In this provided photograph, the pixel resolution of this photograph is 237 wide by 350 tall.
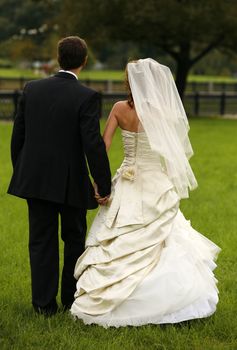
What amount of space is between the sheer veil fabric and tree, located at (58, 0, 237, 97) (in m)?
18.6

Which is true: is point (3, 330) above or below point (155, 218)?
below

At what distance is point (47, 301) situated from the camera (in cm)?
472

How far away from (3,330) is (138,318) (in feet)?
3.07

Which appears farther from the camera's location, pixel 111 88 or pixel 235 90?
pixel 235 90

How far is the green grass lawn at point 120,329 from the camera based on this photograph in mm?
4281

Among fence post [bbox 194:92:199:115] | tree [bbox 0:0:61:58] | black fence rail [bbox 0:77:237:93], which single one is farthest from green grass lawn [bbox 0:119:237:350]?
tree [bbox 0:0:61:58]

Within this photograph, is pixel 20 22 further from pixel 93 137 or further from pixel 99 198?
pixel 93 137

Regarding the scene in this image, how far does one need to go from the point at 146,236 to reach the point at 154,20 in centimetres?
1935

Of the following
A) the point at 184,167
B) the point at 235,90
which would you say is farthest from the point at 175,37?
the point at 184,167

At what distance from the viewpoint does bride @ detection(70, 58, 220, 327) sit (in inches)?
174

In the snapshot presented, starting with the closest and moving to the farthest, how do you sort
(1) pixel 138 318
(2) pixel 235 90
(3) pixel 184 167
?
1. (1) pixel 138 318
2. (3) pixel 184 167
3. (2) pixel 235 90

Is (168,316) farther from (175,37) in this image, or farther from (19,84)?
(19,84)

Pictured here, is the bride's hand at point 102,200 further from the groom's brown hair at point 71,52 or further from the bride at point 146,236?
the groom's brown hair at point 71,52

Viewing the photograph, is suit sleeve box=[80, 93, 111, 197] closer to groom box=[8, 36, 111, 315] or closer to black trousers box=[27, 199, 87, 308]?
groom box=[8, 36, 111, 315]
